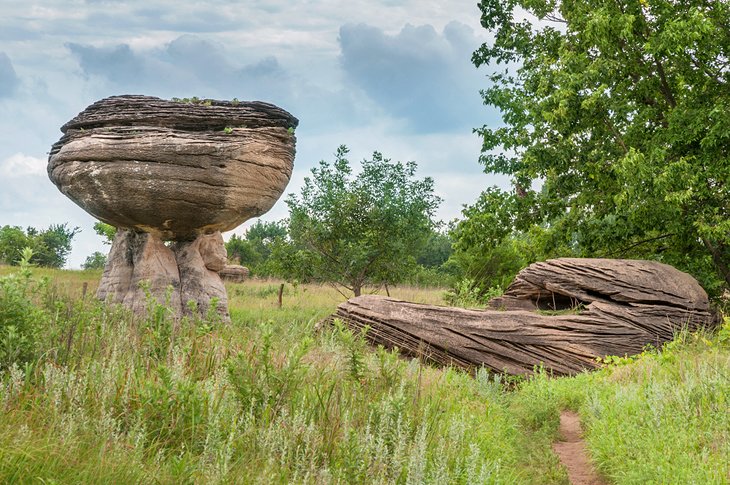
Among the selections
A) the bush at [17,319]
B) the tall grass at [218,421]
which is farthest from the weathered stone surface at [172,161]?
the bush at [17,319]

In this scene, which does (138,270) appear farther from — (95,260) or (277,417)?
(95,260)

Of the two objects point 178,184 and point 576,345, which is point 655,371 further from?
point 178,184

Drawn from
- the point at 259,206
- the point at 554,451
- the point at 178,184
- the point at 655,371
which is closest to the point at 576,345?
the point at 655,371

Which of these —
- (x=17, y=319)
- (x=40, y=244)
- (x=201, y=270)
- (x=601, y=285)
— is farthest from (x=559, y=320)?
(x=40, y=244)

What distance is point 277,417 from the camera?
499cm

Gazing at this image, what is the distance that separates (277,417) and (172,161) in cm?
979

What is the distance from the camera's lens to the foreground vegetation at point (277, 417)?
4.27 metres

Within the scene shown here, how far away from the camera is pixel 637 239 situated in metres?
17.8

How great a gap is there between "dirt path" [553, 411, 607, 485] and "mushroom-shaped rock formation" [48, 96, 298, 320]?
8.16 meters

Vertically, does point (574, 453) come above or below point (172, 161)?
below

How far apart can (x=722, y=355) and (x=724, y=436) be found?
4.23 metres

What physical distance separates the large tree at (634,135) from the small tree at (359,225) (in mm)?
4137

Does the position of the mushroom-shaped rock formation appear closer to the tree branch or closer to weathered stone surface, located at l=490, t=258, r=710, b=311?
weathered stone surface, located at l=490, t=258, r=710, b=311

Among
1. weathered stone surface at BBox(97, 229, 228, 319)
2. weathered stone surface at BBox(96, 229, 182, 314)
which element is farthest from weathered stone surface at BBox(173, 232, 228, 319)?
weathered stone surface at BBox(96, 229, 182, 314)
